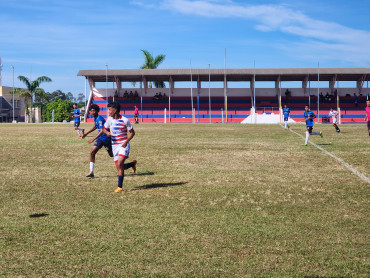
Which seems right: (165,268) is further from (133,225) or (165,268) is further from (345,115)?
(345,115)

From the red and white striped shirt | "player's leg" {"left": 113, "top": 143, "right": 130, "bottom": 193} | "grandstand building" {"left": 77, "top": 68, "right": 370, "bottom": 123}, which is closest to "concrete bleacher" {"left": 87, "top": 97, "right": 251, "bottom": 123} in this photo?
"grandstand building" {"left": 77, "top": 68, "right": 370, "bottom": 123}

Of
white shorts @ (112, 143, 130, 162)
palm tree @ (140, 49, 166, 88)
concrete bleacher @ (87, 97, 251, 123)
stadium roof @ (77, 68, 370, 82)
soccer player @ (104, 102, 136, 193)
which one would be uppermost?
palm tree @ (140, 49, 166, 88)

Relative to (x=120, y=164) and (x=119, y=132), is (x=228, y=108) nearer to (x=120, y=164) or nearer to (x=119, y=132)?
(x=119, y=132)

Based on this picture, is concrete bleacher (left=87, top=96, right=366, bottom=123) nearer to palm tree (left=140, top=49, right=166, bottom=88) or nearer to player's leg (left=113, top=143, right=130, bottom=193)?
palm tree (left=140, top=49, right=166, bottom=88)

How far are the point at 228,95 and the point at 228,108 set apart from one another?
3706 millimetres

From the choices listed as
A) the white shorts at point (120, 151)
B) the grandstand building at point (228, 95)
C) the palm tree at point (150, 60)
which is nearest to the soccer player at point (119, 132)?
the white shorts at point (120, 151)

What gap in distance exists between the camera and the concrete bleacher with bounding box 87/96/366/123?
2285 inches

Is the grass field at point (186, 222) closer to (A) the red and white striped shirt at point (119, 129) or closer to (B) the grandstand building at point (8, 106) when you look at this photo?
(A) the red and white striped shirt at point (119, 129)

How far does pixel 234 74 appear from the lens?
59.2 meters

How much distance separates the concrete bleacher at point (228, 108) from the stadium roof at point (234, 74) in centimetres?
308

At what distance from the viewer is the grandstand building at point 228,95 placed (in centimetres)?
5856

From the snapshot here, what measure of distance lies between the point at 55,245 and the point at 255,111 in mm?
55090

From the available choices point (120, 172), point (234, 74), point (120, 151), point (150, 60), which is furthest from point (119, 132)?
point (150, 60)

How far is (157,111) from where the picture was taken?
6012cm
